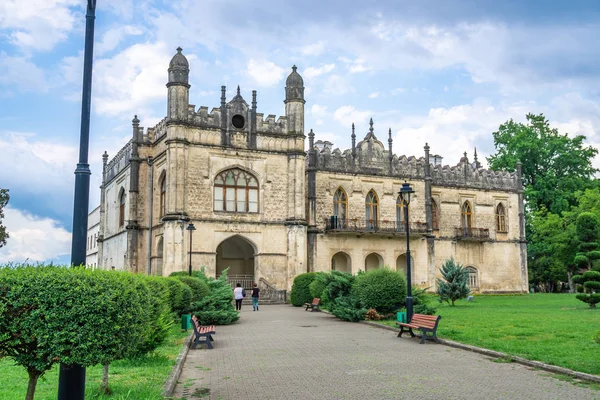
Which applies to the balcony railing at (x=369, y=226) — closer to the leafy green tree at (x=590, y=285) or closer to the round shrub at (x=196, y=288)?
the leafy green tree at (x=590, y=285)

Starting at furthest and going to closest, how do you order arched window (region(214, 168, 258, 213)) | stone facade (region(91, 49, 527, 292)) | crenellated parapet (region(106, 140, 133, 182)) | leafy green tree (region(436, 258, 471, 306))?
crenellated parapet (region(106, 140, 133, 182)) → arched window (region(214, 168, 258, 213)) → stone facade (region(91, 49, 527, 292)) → leafy green tree (region(436, 258, 471, 306))

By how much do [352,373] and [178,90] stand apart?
26.9 meters

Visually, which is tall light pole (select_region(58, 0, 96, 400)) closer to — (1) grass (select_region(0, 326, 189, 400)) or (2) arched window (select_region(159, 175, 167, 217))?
(1) grass (select_region(0, 326, 189, 400))

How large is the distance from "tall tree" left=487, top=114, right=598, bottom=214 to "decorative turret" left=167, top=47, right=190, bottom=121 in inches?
1184

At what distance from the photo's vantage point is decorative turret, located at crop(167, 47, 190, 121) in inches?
1372

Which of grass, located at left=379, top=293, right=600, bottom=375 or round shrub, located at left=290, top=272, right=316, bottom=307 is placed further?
round shrub, located at left=290, top=272, right=316, bottom=307

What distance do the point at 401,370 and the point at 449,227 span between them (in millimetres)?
34230

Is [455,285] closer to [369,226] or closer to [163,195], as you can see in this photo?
[369,226]

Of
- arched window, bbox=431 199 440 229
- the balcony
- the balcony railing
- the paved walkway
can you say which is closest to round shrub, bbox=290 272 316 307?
the balcony railing

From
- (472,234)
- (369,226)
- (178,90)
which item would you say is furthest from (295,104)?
(472,234)

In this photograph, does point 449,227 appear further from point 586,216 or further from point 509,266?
point 586,216

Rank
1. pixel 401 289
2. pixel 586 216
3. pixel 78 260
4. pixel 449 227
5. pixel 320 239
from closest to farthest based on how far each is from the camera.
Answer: pixel 78 260, pixel 401 289, pixel 586 216, pixel 320 239, pixel 449 227

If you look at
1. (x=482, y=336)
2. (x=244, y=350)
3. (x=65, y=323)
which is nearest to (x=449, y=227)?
(x=482, y=336)

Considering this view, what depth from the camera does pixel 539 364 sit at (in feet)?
37.8
